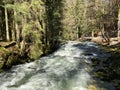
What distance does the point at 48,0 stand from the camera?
85.8 feet

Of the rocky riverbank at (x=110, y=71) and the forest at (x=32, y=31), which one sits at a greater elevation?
the forest at (x=32, y=31)

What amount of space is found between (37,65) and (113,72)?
6.05 m

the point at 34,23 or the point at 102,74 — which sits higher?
the point at 34,23

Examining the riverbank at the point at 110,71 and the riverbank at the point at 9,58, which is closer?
the riverbank at the point at 110,71

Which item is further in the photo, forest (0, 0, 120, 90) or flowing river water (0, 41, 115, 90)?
forest (0, 0, 120, 90)

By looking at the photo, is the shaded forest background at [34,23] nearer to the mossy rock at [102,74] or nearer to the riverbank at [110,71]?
the riverbank at [110,71]

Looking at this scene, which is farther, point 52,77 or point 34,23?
point 34,23

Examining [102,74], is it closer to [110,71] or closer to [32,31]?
[110,71]

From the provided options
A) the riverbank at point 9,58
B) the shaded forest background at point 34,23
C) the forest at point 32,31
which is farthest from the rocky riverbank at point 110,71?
the shaded forest background at point 34,23

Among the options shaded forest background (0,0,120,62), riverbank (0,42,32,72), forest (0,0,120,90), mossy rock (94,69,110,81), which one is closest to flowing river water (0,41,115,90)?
mossy rock (94,69,110,81)

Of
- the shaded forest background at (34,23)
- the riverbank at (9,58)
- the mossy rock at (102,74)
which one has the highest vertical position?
the shaded forest background at (34,23)

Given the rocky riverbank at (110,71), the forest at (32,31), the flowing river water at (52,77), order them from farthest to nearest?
1. the forest at (32,31)
2. the rocky riverbank at (110,71)
3. the flowing river water at (52,77)

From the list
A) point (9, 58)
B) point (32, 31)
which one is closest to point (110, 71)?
point (9, 58)

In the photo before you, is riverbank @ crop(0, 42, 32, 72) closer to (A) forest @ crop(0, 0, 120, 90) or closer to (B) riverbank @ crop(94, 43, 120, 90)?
(A) forest @ crop(0, 0, 120, 90)
